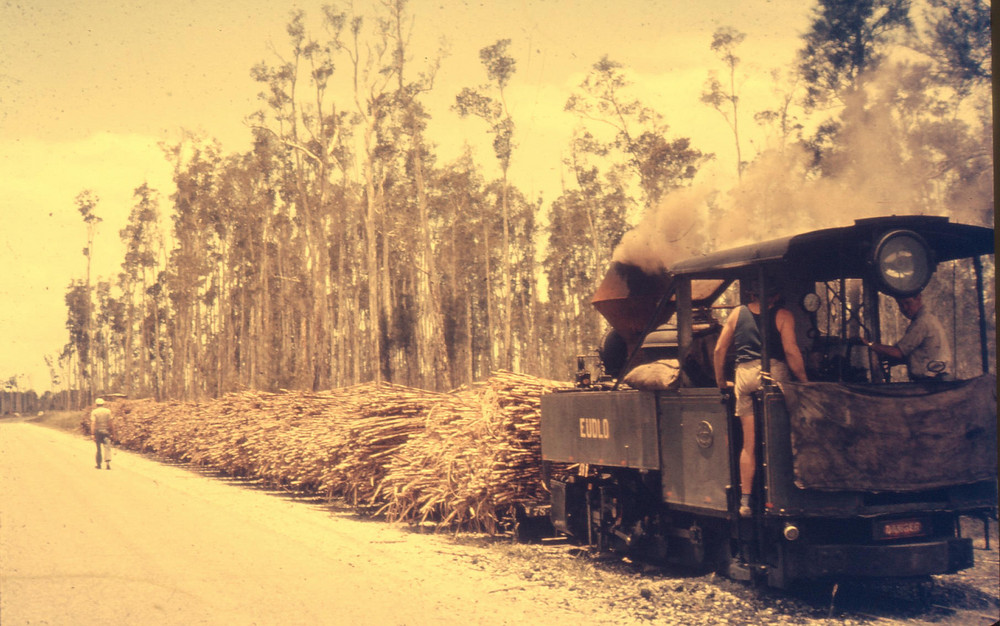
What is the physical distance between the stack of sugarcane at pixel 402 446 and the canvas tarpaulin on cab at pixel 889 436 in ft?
16.2

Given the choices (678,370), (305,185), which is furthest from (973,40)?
(305,185)

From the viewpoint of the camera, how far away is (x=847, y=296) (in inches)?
368

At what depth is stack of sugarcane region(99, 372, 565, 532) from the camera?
11984 mm

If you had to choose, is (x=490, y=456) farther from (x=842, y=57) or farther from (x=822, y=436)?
(x=842, y=57)

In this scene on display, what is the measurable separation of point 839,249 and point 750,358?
1.49 metres

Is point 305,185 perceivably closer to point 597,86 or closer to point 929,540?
point 597,86

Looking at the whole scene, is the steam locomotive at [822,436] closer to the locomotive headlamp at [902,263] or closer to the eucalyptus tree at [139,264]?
the locomotive headlamp at [902,263]

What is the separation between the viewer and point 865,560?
710cm

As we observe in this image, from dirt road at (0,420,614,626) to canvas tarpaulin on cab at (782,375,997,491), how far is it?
2.19 metres

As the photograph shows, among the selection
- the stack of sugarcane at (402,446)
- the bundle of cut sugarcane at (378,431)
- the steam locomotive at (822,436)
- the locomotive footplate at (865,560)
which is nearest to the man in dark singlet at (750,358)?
the steam locomotive at (822,436)

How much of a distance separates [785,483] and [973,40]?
61.4 ft

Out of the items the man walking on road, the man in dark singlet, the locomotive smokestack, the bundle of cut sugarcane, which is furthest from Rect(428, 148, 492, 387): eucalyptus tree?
the man in dark singlet

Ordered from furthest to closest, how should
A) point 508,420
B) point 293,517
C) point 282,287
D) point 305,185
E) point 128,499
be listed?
1. point 282,287
2. point 305,185
3. point 128,499
4. point 293,517
5. point 508,420

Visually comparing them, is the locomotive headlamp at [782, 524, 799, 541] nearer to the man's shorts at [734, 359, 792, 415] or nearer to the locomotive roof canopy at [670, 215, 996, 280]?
the man's shorts at [734, 359, 792, 415]
